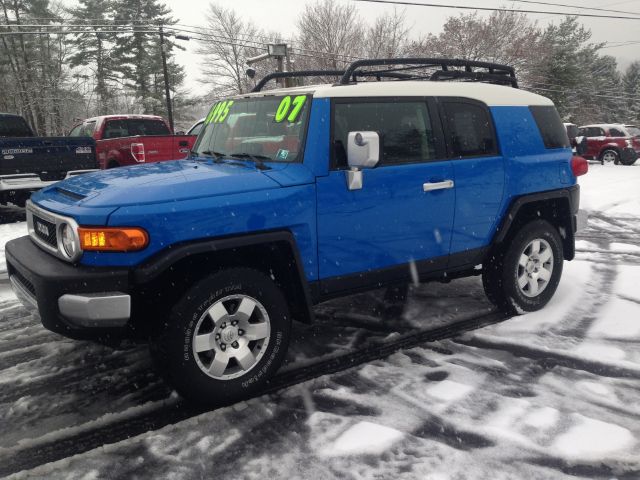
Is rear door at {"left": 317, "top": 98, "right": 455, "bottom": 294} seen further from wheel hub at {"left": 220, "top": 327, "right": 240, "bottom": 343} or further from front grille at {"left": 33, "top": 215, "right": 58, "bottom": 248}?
front grille at {"left": 33, "top": 215, "right": 58, "bottom": 248}

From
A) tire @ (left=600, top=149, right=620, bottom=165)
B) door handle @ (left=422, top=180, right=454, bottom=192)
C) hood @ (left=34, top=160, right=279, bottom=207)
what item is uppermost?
→ hood @ (left=34, top=160, right=279, bottom=207)

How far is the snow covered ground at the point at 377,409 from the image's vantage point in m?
2.55

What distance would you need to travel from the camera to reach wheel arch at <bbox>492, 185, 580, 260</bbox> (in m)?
4.37

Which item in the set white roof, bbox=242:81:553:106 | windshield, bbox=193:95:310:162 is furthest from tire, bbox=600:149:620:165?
windshield, bbox=193:95:310:162

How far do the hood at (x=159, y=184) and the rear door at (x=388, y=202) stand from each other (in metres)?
0.54

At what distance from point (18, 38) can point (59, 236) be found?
46045 millimetres

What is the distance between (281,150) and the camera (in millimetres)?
3521

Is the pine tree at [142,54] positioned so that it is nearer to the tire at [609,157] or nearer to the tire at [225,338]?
the tire at [609,157]

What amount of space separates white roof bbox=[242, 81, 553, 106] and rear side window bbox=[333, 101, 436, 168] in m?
0.08

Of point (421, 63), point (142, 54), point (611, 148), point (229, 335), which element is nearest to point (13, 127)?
point (421, 63)

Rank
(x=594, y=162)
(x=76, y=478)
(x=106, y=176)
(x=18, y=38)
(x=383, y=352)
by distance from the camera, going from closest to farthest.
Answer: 1. (x=76, y=478)
2. (x=106, y=176)
3. (x=383, y=352)
4. (x=594, y=162)
5. (x=18, y=38)

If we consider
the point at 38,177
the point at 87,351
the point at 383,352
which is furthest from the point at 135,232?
the point at 38,177

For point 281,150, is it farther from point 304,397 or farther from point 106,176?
point 304,397

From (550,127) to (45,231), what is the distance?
425 cm
